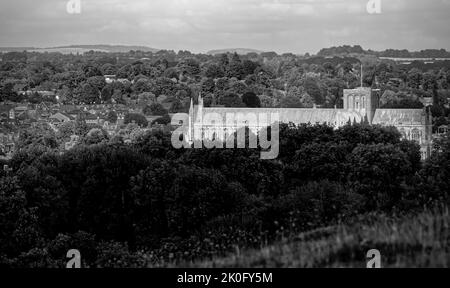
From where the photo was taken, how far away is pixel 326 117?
104m

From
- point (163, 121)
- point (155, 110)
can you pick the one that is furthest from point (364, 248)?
point (155, 110)

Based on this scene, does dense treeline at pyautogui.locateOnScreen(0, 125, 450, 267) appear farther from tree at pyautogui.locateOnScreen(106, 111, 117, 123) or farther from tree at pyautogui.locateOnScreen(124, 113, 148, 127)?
tree at pyautogui.locateOnScreen(106, 111, 117, 123)

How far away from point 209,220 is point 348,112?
69.7m

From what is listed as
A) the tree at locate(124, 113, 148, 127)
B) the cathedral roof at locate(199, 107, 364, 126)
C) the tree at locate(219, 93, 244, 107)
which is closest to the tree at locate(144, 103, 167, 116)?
the tree at locate(219, 93, 244, 107)

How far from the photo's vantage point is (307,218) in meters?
30.7

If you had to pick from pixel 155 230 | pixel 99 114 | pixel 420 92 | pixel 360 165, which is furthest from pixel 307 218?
pixel 420 92

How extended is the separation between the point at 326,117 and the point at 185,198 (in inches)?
2573

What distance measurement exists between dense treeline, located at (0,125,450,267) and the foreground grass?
3056 millimetres

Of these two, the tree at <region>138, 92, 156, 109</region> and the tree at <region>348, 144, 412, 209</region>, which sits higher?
the tree at <region>348, 144, 412, 209</region>

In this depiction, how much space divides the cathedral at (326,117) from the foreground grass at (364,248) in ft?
264

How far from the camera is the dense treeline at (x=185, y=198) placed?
30531mm

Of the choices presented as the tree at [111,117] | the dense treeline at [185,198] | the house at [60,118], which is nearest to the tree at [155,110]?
the tree at [111,117]

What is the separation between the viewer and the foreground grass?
1836 centimetres
